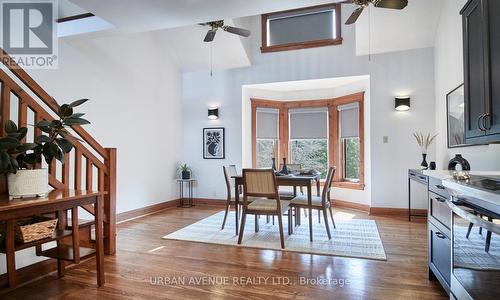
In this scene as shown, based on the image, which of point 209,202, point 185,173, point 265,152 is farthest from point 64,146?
point 265,152

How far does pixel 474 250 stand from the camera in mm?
1580

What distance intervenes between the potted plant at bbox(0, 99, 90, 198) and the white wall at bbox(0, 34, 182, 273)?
5.82ft

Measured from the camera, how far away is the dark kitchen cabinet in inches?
70.2

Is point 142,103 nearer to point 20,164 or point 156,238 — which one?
point 156,238

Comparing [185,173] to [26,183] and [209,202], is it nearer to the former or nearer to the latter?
[209,202]

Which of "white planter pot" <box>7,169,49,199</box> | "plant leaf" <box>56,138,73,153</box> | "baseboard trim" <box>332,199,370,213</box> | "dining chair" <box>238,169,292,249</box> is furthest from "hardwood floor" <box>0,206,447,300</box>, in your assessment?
"baseboard trim" <box>332,199,370,213</box>

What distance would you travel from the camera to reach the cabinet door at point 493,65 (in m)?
1.75

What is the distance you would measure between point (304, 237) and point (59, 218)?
2793 mm

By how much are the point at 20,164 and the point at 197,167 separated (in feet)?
13.9

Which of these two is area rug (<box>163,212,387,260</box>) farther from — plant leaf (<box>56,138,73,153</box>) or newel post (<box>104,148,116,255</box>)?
plant leaf (<box>56,138,73,153</box>)

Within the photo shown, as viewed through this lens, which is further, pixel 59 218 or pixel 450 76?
pixel 450 76

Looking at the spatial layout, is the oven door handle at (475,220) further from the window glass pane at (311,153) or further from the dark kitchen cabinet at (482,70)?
the window glass pane at (311,153)

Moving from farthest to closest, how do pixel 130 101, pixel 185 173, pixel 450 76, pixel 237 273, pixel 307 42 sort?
pixel 185 173 → pixel 307 42 → pixel 130 101 → pixel 450 76 → pixel 237 273

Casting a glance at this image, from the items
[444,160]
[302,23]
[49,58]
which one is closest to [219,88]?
[302,23]
